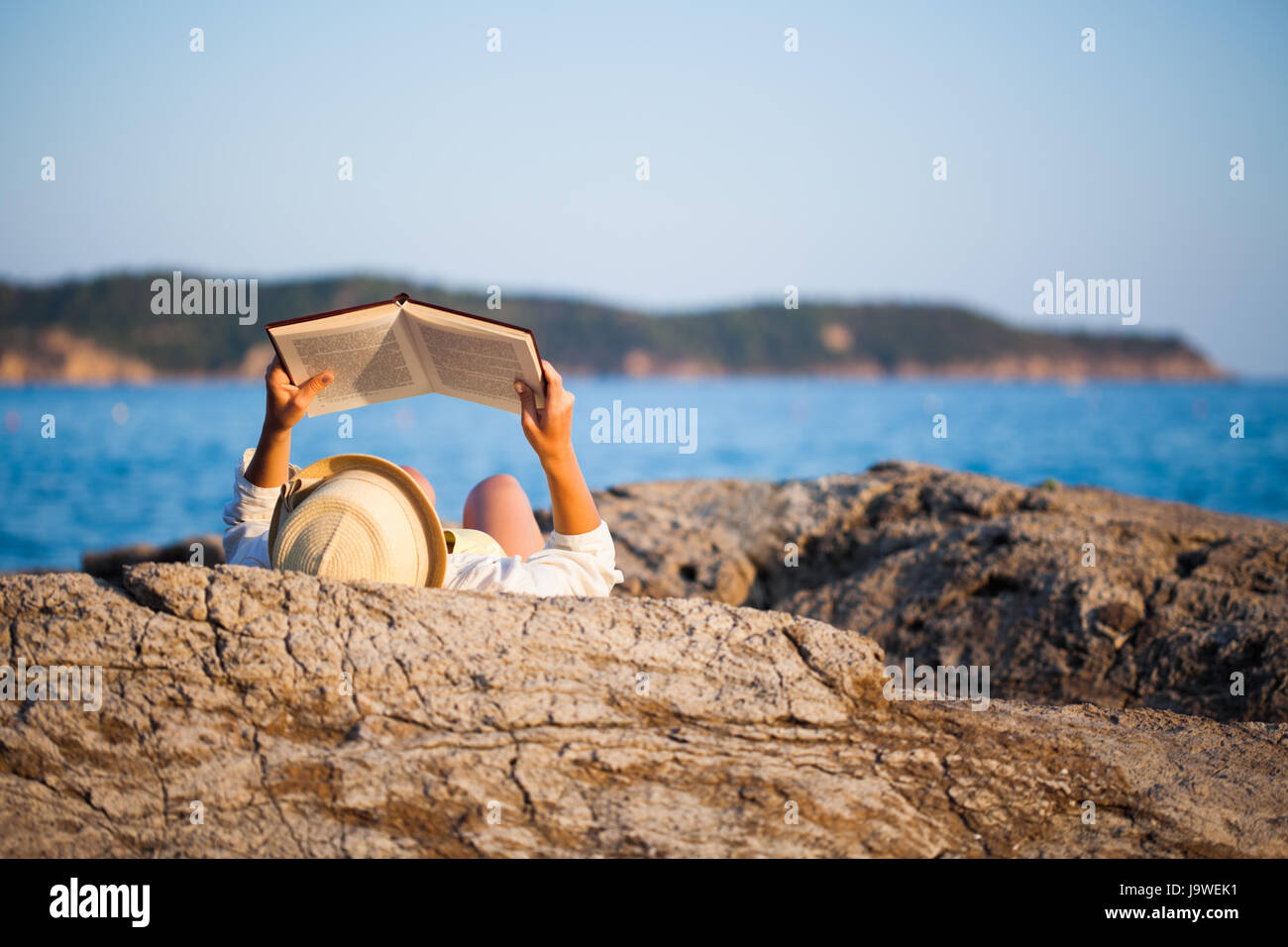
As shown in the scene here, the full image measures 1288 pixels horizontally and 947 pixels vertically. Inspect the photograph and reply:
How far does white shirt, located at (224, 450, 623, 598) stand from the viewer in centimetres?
347

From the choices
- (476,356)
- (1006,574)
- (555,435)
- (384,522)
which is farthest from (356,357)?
(1006,574)

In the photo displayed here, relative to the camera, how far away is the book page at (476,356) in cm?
319

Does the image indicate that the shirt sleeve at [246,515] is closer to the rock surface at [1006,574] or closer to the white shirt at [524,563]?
the white shirt at [524,563]

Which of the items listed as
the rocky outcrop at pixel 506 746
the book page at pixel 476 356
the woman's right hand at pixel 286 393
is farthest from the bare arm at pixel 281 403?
the rocky outcrop at pixel 506 746

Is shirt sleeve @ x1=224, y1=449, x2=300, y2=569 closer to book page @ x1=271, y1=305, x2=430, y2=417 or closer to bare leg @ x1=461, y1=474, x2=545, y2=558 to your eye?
book page @ x1=271, y1=305, x2=430, y2=417

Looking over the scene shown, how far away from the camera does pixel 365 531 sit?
10.7 ft

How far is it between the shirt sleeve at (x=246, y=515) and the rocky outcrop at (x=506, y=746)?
0.61 metres

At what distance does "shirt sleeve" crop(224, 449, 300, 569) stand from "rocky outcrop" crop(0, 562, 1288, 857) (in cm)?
61

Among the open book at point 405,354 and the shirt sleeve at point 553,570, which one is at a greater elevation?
the open book at point 405,354

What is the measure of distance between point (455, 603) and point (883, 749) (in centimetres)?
142

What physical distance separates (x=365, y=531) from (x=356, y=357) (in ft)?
2.15

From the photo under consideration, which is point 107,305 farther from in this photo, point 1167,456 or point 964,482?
point 964,482

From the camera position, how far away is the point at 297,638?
119 inches

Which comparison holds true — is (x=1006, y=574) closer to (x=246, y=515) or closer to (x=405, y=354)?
(x=405, y=354)
